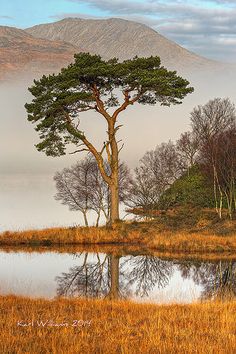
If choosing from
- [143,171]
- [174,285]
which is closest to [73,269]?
[174,285]

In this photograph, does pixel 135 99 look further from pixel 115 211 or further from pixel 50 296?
pixel 50 296

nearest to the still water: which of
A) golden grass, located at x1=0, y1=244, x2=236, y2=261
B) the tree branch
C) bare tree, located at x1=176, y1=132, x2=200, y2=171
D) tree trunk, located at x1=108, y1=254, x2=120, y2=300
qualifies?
tree trunk, located at x1=108, y1=254, x2=120, y2=300

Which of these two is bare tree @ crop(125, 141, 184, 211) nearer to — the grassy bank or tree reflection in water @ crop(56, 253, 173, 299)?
the grassy bank

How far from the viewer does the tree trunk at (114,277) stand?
21.5 metres

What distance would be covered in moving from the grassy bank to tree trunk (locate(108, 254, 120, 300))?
570 centimetres

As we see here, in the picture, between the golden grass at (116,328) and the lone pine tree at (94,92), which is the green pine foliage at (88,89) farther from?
the golden grass at (116,328)

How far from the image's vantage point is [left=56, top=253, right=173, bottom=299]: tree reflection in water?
22.2m

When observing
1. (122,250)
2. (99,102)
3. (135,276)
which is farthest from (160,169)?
(135,276)

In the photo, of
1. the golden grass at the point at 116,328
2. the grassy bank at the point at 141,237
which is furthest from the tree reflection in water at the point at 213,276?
the grassy bank at the point at 141,237

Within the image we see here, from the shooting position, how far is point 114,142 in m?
46.2

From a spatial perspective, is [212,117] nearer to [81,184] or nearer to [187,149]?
[187,149]

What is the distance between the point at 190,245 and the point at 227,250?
2484 millimetres

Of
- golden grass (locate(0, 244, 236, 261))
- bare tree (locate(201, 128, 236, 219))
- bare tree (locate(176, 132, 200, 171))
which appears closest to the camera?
golden grass (locate(0, 244, 236, 261))

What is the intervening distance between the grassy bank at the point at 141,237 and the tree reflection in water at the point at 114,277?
16.9ft
